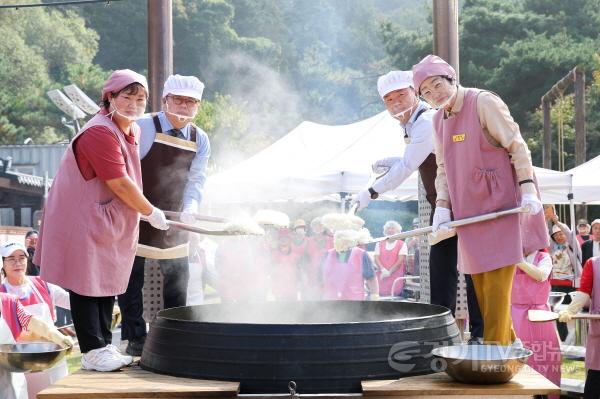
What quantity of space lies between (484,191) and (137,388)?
192 cm

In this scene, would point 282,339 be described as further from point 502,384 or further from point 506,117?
point 506,117

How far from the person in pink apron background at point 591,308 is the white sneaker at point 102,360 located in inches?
128

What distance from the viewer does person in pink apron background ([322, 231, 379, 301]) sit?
364 inches

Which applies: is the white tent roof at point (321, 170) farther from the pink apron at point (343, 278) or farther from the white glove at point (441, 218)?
the white glove at point (441, 218)

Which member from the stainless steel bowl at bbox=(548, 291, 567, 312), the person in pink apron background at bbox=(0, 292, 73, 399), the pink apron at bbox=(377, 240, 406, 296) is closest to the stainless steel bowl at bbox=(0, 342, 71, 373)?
the person in pink apron background at bbox=(0, 292, 73, 399)

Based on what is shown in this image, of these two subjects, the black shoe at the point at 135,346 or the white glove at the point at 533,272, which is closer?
the black shoe at the point at 135,346

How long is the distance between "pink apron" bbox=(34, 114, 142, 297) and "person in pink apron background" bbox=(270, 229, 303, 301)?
4127 mm

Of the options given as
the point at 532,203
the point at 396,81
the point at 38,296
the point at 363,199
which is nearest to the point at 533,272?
the point at 363,199

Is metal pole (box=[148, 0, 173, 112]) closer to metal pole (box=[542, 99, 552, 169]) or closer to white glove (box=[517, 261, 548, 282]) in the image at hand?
white glove (box=[517, 261, 548, 282])

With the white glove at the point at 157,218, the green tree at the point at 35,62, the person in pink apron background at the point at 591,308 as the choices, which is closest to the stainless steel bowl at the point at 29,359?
the white glove at the point at 157,218

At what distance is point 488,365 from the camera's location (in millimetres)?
3602

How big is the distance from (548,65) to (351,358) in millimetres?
28698

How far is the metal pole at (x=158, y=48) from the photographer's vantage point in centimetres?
703

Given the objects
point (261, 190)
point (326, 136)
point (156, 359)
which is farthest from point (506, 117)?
point (326, 136)
